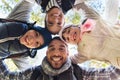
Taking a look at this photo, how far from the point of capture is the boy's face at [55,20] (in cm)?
111

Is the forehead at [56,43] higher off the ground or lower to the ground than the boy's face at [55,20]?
lower

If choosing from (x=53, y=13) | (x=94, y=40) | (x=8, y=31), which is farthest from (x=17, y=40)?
(x=94, y=40)

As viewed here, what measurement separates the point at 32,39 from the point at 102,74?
0.29 meters

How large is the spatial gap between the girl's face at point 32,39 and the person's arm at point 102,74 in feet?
0.64

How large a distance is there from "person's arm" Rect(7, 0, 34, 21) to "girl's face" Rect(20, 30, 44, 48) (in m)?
0.06

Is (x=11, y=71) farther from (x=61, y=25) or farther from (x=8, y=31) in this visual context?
(x=61, y=25)

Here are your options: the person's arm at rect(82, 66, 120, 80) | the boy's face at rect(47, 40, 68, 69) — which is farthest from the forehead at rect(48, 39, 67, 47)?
the person's arm at rect(82, 66, 120, 80)

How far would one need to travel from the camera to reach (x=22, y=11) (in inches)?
45.0

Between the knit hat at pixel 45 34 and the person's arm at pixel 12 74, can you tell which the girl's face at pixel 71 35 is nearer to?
the knit hat at pixel 45 34

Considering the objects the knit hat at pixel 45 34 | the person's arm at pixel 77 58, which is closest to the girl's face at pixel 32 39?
the knit hat at pixel 45 34

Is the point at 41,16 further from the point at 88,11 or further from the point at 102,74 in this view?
the point at 102,74

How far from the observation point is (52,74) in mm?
1128

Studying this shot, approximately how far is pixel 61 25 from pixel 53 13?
0.18ft

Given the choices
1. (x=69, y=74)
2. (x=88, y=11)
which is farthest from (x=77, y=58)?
(x=88, y=11)
